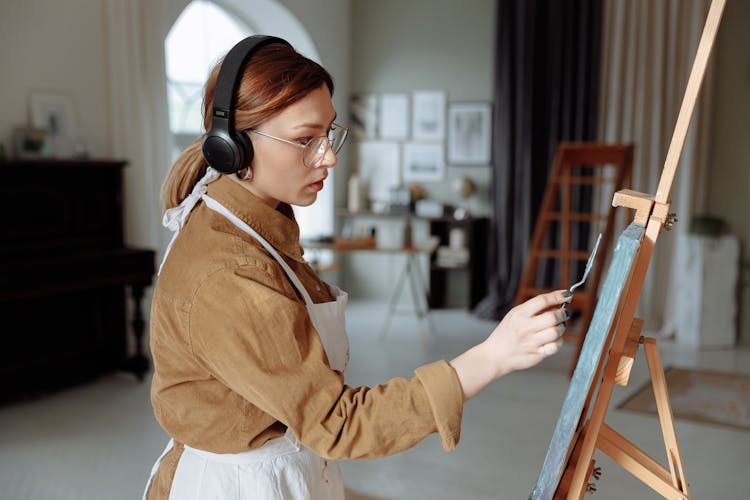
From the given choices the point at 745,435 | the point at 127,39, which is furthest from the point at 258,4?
the point at 745,435

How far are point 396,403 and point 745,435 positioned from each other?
3.36 m

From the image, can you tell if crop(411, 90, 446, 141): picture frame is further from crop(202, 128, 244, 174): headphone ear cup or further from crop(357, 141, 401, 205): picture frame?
crop(202, 128, 244, 174): headphone ear cup

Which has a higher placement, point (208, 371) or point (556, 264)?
point (208, 371)

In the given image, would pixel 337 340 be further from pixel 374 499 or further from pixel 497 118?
pixel 497 118

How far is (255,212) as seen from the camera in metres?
1.32

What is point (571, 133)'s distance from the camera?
607 centimetres

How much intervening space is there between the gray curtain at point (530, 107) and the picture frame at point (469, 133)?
0.33 metres

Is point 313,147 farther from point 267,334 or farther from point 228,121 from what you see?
point 267,334

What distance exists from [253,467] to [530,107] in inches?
209

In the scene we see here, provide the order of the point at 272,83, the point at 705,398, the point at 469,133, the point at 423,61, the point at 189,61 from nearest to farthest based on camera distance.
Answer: the point at 272,83
the point at 705,398
the point at 189,61
the point at 469,133
the point at 423,61

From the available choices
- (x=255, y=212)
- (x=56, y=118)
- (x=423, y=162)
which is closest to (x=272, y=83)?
(x=255, y=212)

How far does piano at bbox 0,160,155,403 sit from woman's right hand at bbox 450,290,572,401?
333 cm

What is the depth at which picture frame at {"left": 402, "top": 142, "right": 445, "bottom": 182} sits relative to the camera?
7.05m

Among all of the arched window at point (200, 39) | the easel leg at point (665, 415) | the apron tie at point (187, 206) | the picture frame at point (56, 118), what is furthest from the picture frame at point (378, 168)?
the apron tie at point (187, 206)
